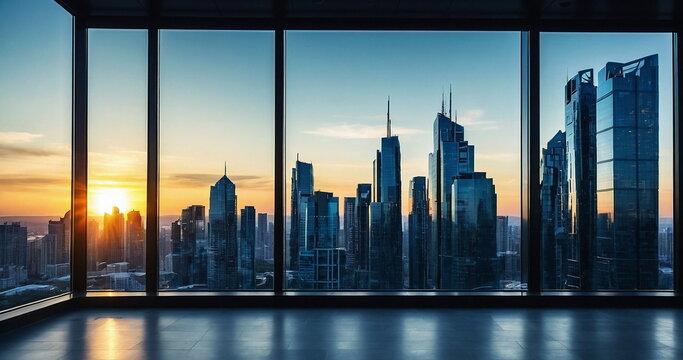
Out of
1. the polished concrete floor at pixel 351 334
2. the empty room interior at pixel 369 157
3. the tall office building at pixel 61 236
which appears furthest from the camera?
the empty room interior at pixel 369 157

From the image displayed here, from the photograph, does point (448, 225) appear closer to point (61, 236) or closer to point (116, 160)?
point (116, 160)

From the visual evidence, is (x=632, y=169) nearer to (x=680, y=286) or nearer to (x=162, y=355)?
(x=680, y=286)

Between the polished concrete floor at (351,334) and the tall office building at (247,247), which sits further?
the tall office building at (247,247)

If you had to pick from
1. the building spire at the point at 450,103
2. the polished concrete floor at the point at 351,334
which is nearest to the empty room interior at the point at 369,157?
the building spire at the point at 450,103

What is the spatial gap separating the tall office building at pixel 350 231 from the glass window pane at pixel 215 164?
2.61 ft

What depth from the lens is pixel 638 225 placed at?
5484 mm

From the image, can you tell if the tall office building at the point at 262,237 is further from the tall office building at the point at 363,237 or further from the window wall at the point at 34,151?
the window wall at the point at 34,151

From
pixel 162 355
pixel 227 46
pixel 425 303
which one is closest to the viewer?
pixel 162 355

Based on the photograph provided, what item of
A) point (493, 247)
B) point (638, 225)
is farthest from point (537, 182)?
point (638, 225)

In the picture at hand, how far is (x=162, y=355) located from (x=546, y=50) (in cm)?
478

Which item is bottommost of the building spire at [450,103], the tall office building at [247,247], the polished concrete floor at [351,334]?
the polished concrete floor at [351,334]

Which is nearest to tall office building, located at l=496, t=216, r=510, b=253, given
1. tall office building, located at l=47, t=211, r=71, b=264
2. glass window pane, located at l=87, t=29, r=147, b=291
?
glass window pane, located at l=87, t=29, r=147, b=291

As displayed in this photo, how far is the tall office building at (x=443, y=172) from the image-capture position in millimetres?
5387

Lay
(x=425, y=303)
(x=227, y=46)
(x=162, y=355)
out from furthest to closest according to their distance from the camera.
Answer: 1. (x=227, y=46)
2. (x=425, y=303)
3. (x=162, y=355)
